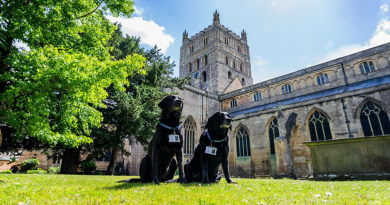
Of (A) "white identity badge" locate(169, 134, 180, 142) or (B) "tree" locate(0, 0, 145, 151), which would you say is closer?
(A) "white identity badge" locate(169, 134, 180, 142)

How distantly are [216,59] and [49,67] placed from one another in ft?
106

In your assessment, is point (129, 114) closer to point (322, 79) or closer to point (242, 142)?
point (242, 142)

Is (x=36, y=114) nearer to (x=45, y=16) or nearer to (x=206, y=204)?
(x=45, y=16)

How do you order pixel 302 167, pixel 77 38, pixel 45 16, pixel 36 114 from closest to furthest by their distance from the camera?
pixel 36 114, pixel 45 16, pixel 77 38, pixel 302 167

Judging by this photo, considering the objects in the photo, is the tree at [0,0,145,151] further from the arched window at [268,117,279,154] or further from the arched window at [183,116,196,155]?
the arched window at [183,116,196,155]

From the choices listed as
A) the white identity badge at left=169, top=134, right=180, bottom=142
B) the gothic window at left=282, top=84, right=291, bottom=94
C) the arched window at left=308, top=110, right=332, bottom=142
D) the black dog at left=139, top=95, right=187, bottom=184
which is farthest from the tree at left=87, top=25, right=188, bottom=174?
the gothic window at left=282, top=84, right=291, bottom=94

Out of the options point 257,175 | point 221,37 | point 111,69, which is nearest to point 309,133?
point 257,175

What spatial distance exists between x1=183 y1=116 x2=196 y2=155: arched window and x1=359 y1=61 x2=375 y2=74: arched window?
1752cm

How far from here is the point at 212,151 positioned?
414cm

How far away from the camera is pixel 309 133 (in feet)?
54.9

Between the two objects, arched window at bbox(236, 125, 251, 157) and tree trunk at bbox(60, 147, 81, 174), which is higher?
arched window at bbox(236, 125, 251, 157)

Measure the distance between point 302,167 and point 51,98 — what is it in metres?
17.6

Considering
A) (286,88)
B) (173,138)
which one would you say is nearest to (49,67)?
(173,138)

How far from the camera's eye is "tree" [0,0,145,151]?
17.0 ft
